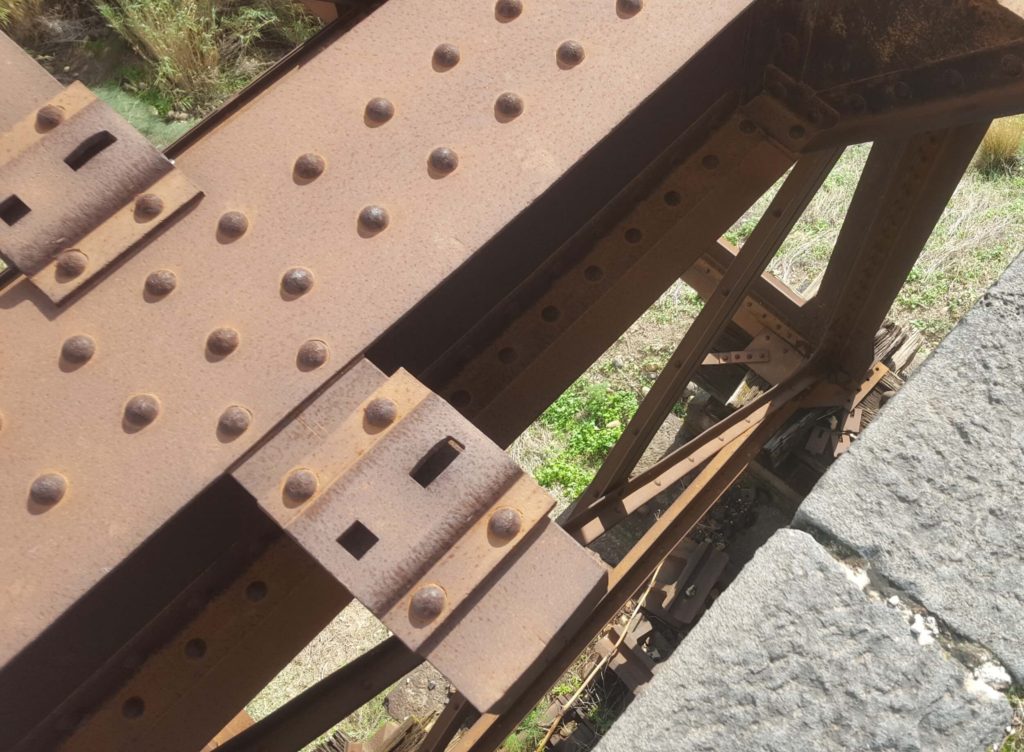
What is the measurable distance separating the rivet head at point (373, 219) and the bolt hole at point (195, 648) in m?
1.03

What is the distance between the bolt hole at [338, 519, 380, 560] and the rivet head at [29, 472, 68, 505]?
0.47 metres

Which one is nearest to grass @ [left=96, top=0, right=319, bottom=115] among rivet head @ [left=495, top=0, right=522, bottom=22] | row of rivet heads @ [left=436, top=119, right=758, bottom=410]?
row of rivet heads @ [left=436, top=119, right=758, bottom=410]

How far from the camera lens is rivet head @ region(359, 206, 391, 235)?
173 cm

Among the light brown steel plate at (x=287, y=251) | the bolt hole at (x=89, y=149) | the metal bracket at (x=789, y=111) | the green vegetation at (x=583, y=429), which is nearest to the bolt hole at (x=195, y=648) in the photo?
the light brown steel plate at (x=287, y=251)

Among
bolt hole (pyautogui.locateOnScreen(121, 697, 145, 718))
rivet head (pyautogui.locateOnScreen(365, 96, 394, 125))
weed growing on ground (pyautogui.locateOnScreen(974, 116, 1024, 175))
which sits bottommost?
bolt hole (pyautogui.locateOnScreen(121, 697, 145, 718))

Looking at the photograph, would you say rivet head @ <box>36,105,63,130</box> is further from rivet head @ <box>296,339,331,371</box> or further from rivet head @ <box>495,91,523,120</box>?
rivet head @ <box>495,91,523,120</box>

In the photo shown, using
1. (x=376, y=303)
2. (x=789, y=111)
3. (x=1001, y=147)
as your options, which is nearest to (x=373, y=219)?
(x=376, y=303)

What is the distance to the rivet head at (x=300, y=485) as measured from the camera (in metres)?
1.57

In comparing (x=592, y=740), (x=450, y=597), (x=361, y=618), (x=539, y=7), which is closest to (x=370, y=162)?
(x=539, y=7)

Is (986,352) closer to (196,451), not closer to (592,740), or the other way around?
(196,451)

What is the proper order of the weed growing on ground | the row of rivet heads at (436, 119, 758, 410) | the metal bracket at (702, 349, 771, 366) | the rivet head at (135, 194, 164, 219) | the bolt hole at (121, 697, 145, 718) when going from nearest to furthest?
1. the rivet head at (135, 194, 164, 219)
2. the bolt hole at (121, 697, 145, 718)
3. the row of rivet heads at (436, 119, 758, 410)
4. the metal bracket at (702, 349, 771, 366)
5. the weed growing on ground

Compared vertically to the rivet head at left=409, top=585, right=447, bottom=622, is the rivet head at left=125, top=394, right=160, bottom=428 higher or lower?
lower

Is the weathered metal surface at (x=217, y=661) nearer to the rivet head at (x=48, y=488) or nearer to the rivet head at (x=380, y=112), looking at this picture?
the rivet head at (x=48, y=488)

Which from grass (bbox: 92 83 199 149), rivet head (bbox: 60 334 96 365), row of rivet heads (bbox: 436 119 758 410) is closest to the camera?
rivet head (bbox: 60 334 96 365)
